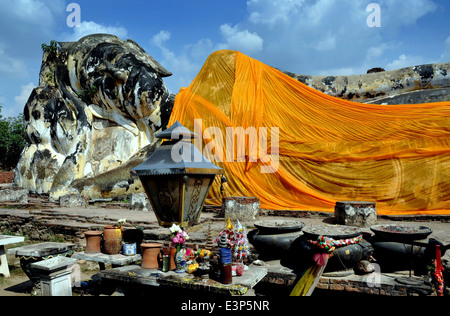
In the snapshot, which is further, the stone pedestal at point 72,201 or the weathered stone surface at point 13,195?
the weathered stone surface at point 13,195

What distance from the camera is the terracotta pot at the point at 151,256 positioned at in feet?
12.6

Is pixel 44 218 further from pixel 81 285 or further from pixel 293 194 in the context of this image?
pixel 293 194

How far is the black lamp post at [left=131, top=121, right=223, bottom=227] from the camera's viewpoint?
343 cm

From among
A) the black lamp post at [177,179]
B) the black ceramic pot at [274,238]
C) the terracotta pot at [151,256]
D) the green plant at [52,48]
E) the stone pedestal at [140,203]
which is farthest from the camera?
the green plant at [52,48]

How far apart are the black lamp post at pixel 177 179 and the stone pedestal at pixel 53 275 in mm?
1112

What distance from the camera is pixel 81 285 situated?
4.23 meters

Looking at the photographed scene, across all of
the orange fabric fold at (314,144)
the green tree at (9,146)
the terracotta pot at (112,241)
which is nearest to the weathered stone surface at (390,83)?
the orange fabric fold at (314,144)

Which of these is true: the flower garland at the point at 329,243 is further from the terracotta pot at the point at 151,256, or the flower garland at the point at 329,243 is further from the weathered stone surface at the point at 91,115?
the weathered stone surface at the point at 91,115

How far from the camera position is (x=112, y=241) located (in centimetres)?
433

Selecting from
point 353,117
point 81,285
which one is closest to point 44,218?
point 81,285

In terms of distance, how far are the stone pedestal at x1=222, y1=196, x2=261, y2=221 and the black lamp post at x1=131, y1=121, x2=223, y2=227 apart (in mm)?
2877

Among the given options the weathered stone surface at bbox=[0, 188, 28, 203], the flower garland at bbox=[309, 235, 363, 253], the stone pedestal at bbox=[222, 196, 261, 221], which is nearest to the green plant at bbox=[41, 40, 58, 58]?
the weathered stone surface at bbox=[0, 188, 28, 203]

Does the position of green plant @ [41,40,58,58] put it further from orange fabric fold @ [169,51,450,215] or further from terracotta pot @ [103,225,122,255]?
terracotta pot @ [103,225,122,255]

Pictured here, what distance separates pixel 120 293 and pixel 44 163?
31.6ft
